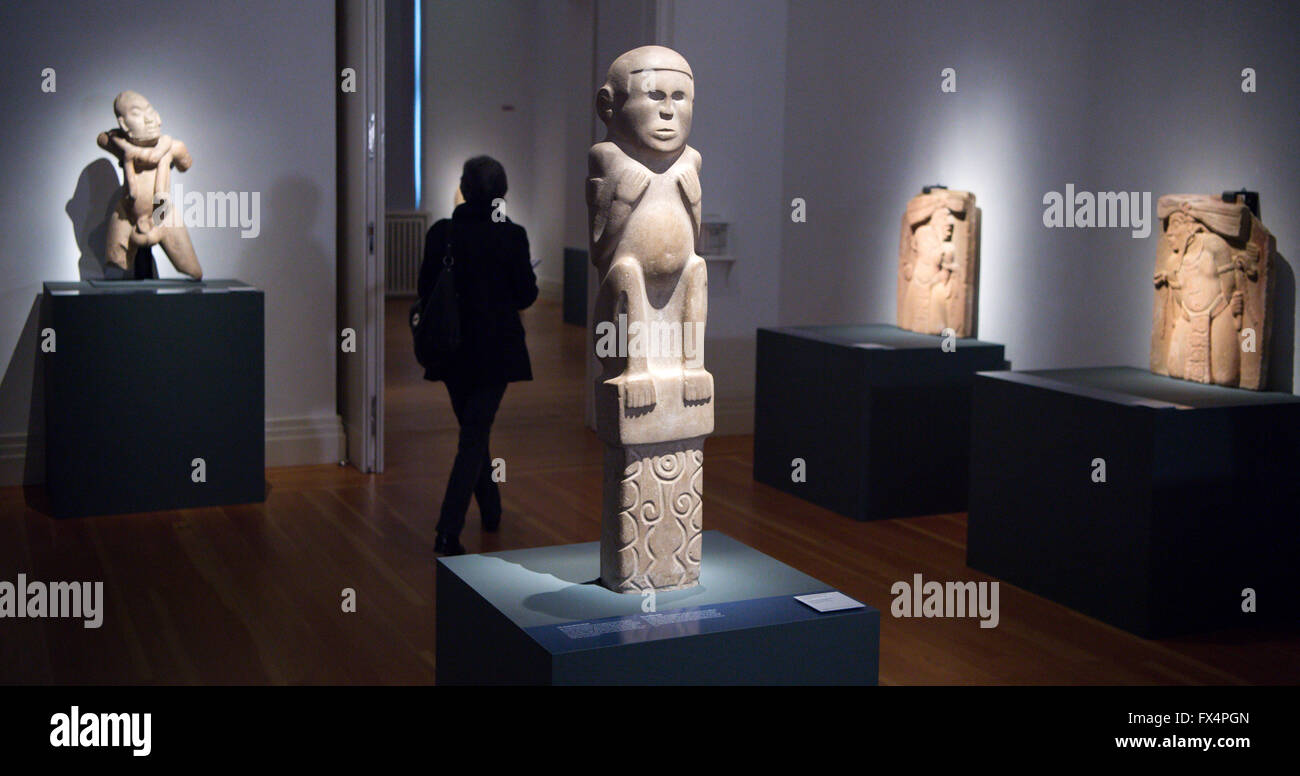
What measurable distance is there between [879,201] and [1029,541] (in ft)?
10.4

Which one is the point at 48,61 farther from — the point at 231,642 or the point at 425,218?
the point at 425,218

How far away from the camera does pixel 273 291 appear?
8023 mm

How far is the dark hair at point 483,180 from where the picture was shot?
5840 millimetres

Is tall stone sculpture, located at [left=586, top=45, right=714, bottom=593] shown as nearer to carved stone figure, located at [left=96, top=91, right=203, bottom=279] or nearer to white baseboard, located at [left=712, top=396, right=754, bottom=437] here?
carved stone figure, located at [left=96, top=91, right=203, bottom=279]

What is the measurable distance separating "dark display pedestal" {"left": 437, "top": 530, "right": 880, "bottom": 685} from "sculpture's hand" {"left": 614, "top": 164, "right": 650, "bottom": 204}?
1137 millimetres

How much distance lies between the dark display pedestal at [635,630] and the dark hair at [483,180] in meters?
2.30

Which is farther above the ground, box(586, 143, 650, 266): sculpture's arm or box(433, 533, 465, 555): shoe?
box(586, 143, 650, 266): sculpture's arm

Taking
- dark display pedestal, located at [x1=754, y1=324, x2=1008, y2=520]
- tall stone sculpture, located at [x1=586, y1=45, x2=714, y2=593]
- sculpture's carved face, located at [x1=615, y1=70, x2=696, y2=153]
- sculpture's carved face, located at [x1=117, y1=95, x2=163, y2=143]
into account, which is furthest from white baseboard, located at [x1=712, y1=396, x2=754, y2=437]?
sculpture's carved face, located at [x1=615, y1=70, x2=696, y2=153]

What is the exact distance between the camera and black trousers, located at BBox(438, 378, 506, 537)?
609 cm

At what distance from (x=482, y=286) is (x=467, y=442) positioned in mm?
756

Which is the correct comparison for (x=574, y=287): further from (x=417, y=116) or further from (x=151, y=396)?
(x=151, y=396)

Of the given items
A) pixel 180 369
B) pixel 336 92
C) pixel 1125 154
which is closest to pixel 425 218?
pixel 336 92

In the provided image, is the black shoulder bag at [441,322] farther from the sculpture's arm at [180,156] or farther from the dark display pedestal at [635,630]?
the sculpture's arm at [180,156]

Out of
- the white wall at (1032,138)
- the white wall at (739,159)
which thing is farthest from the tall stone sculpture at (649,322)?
the white wall at (739,159)
